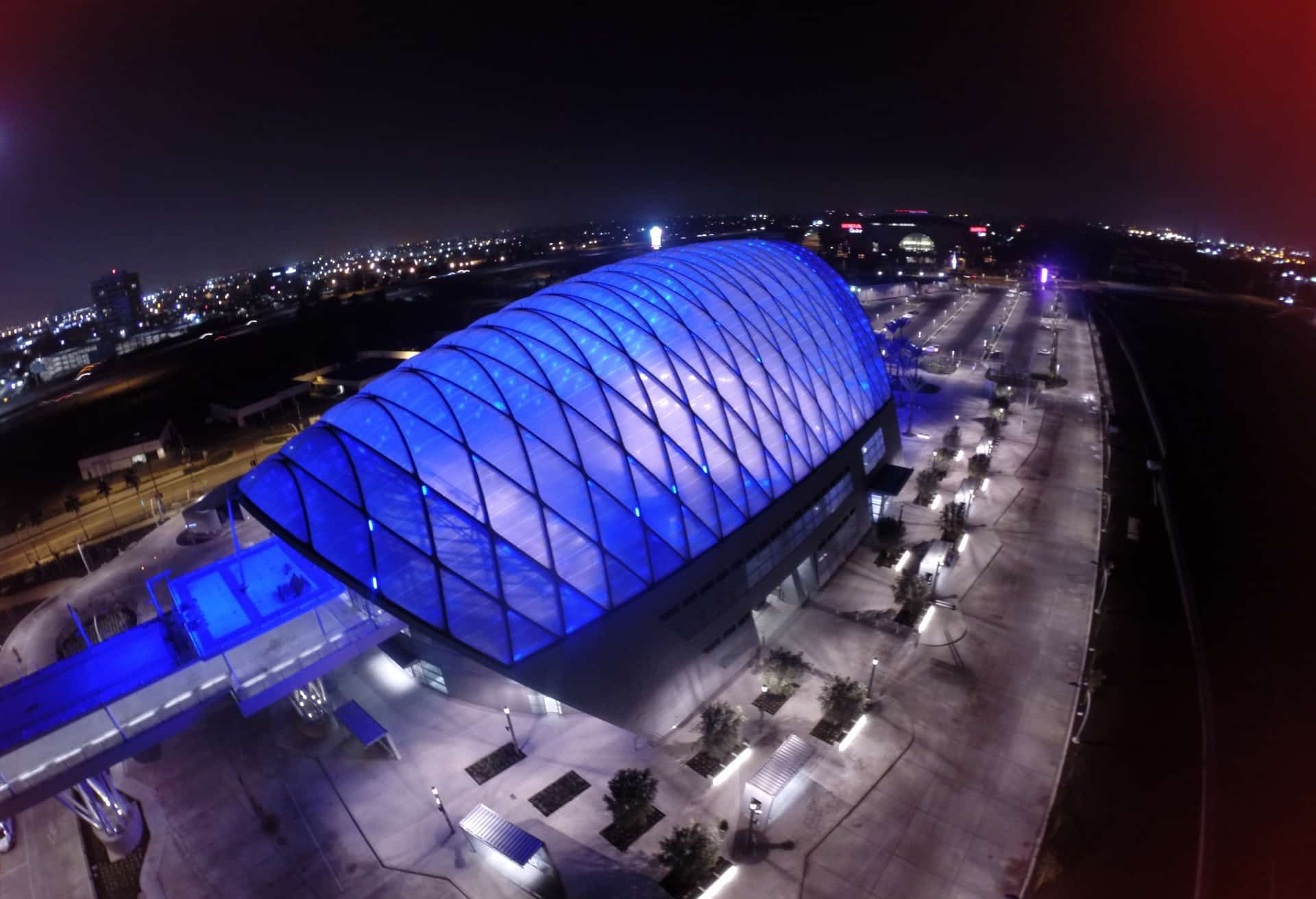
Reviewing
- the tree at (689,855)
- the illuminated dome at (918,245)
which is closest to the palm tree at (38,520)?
the tree at (689,855)

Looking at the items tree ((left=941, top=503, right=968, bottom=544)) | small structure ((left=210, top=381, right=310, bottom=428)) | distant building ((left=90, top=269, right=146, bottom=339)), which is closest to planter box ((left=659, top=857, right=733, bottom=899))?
tree ((left=941, top=503, right=968, bottom=544))

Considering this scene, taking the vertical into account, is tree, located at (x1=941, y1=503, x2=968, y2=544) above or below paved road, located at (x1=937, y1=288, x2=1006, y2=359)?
below

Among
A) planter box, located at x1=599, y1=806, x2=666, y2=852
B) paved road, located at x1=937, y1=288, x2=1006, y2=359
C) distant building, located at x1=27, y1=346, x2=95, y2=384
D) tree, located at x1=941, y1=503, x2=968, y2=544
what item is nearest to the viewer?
planter box, located at x1=599, y1=806, x2=666, y2=852

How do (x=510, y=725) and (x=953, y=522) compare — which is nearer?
(x=510, y=725)

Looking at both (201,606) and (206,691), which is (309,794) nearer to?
(206,691)

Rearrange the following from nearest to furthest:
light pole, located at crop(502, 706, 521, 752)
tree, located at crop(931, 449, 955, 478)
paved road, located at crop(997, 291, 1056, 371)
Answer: light pole, located at crop(502, 706, 521, 752) < tree, located at crop(931, 449, 955, 478) < paved road, located at crop(997, 291, 1056, 371)

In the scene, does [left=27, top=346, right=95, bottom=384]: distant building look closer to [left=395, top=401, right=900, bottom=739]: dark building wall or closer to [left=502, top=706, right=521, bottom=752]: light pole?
[left=502, top=706, right=521, bottom=752]: light pole

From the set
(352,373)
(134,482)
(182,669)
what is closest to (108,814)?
(182,669)

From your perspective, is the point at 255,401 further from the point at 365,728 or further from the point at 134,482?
the point at 365,728
